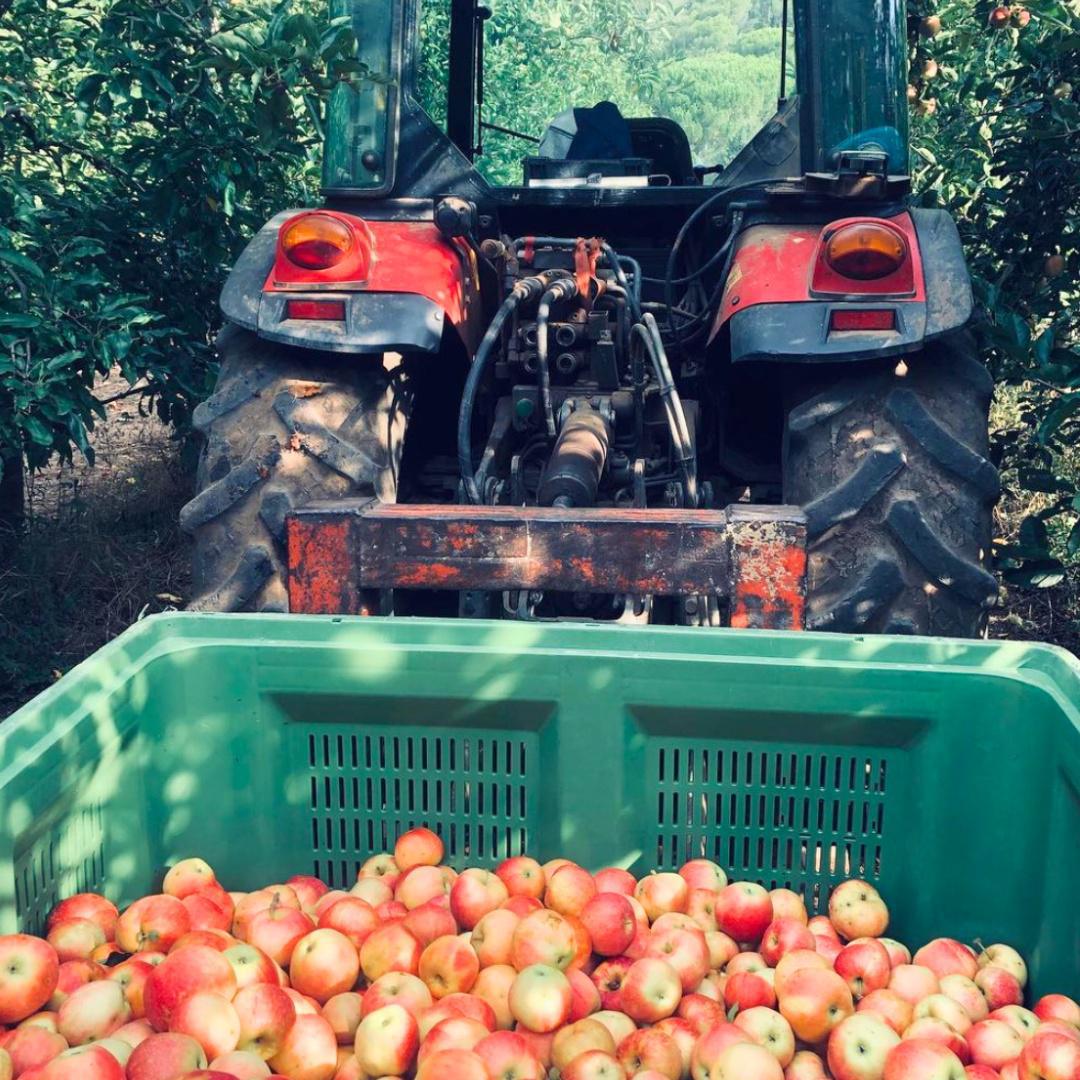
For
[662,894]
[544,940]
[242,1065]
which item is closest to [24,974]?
[242,1065]

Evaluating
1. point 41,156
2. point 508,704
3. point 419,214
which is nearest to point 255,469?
point 419,214

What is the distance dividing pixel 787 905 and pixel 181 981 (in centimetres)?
101

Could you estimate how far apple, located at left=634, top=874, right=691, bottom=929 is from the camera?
2.35 m

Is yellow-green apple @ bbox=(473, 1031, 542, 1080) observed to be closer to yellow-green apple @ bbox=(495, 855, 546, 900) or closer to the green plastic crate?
yellow-green apple @ bbox=(495, 855, 546, 900)

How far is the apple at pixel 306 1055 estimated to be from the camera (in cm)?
207

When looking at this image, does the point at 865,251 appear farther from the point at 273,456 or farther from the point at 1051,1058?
the point at 1051,1058

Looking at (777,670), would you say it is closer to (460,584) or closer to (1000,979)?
(1000,979)

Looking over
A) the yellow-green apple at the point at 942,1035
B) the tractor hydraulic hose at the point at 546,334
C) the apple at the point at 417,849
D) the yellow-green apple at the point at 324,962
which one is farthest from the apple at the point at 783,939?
the tractor hydraulic hose at the point at 546,334

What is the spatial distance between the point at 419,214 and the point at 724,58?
4.41 feet

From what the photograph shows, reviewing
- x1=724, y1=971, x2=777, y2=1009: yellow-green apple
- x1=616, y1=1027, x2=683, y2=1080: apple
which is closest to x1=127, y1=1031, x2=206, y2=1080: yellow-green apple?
x1=616, y1=1027, x2=683, y2=1080: apple

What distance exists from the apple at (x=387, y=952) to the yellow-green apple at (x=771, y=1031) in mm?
540

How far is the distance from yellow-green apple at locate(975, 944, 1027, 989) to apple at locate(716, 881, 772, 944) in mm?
349

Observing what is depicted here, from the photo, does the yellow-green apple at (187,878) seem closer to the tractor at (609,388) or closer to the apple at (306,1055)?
the apple at (306,1055)

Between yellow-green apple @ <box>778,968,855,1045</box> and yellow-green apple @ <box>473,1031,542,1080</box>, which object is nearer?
yellow-green apple @ <box>473,1031,542,1080</box>
